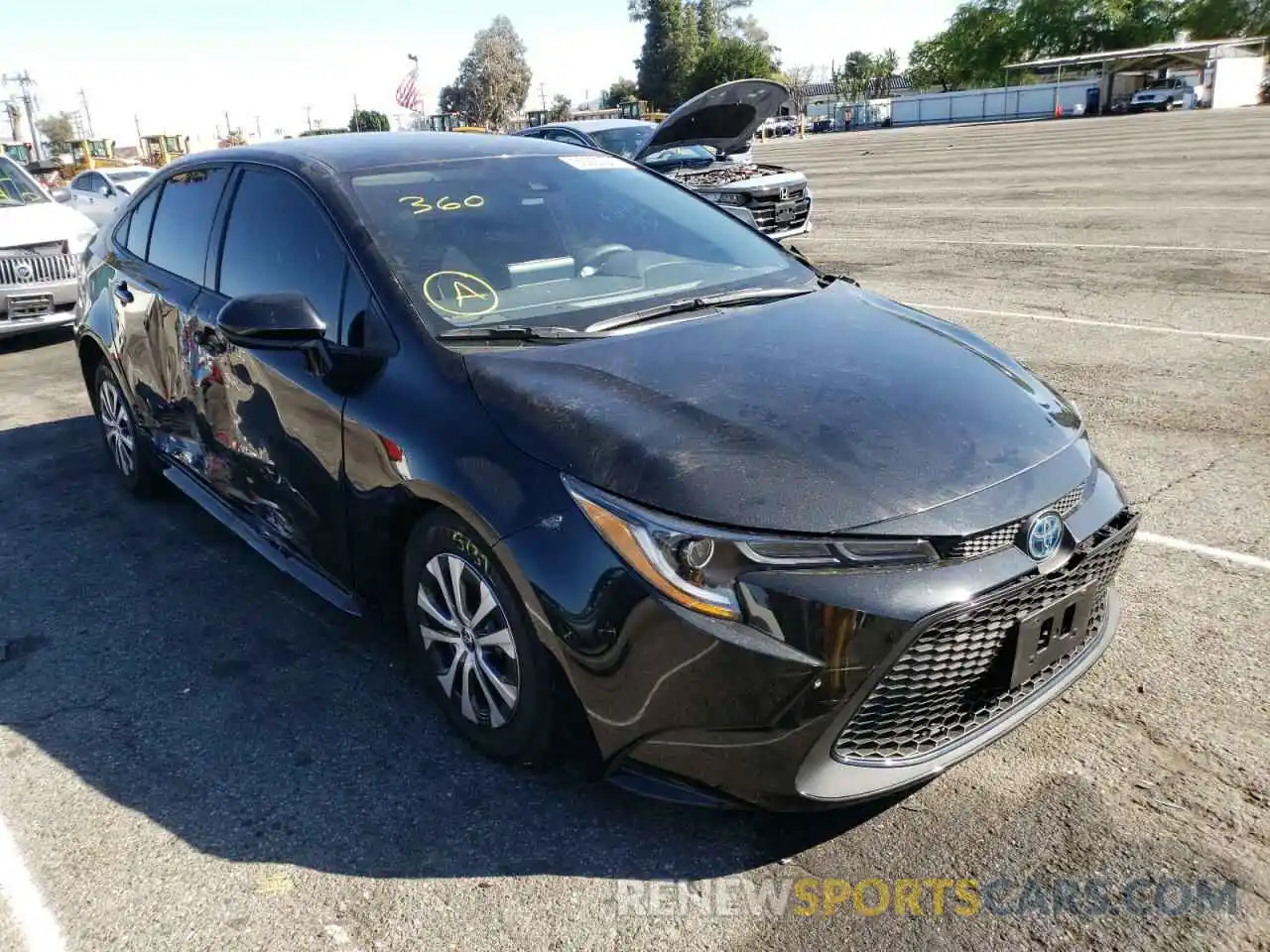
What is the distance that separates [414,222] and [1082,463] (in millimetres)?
Answer: 2147

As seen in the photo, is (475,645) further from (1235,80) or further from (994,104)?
(994,104)

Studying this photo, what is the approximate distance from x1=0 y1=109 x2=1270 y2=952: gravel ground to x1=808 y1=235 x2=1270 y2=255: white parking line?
627cm

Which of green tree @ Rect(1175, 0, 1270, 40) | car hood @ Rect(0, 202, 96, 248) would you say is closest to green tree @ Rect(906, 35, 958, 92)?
green tree @ Rect(1175, 0, 1270, 40)

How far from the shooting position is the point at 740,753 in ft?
7.56

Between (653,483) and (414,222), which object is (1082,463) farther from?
(414,222)

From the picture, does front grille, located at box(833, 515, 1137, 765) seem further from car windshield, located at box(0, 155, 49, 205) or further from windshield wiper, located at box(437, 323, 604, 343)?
car windshield, located at box(0, 155, 49, 205)

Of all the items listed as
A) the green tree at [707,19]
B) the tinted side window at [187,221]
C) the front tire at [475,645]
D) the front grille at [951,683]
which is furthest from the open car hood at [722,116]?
the green tree at [707,19]

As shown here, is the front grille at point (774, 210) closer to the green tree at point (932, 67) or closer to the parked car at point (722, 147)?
the parked car at point (722, 147)

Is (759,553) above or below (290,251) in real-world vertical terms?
below

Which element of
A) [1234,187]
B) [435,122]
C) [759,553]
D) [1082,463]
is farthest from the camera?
[435,122]

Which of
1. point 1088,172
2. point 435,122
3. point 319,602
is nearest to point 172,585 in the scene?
point 319,602

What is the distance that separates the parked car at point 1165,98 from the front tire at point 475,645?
Result: 58.2 metres

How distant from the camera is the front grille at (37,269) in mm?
8648

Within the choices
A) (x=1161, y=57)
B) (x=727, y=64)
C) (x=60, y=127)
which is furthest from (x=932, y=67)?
(x=60, y=127)
